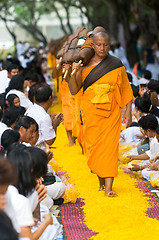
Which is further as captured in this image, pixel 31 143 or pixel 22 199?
pixel 31 143

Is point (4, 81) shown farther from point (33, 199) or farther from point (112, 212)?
point (33, 199)

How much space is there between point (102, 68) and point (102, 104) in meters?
0.42

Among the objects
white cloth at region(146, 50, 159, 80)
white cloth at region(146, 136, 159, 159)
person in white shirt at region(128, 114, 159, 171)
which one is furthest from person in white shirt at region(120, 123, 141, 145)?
white cloth at region(146, 50, 159, 80)

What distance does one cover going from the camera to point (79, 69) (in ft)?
19.8

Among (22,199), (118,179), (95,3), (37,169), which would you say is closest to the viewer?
(22,199)

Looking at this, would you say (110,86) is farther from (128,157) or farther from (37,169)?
(37,169)

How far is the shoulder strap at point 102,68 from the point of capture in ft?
19.7

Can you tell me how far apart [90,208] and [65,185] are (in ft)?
1.93

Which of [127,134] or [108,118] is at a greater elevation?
[108,118]

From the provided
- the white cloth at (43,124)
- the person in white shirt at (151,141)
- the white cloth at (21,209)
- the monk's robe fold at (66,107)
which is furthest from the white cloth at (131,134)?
the white cloth at (21,209)

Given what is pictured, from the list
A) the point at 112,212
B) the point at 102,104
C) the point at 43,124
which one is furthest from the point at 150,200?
the point at 43,124

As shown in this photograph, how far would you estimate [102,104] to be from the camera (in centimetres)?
600

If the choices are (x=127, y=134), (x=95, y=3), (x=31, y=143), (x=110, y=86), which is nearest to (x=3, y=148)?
(x=31, y=143)

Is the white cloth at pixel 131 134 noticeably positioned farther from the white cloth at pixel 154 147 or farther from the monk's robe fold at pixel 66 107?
the white cloth at pixel 154 147
